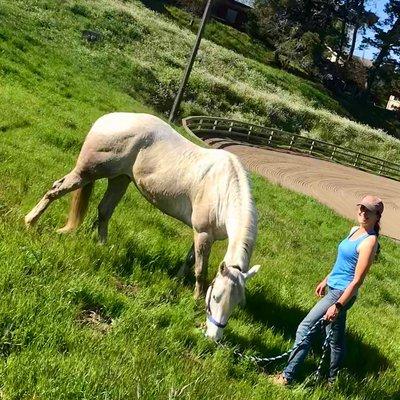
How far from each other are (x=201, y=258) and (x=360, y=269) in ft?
6.03

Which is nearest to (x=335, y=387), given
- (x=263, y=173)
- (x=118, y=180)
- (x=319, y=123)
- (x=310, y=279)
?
(x=118, y=180)

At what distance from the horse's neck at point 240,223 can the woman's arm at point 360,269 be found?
1003mm

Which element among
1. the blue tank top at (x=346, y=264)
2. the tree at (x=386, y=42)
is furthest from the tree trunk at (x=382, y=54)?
the blue tank top at (x=346, y=264)

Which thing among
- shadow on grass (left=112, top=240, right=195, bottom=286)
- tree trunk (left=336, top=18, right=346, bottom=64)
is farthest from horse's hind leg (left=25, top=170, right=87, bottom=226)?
tree trunk (left=336, top=18, right=346, bottom=64)

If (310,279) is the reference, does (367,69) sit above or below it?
above

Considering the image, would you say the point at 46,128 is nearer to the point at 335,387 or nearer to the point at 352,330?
the point at 352,330

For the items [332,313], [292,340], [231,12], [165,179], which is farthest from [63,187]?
[231,12]

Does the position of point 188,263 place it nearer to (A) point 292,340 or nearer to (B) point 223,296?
(A) point 292,340

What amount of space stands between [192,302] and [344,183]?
25.0m

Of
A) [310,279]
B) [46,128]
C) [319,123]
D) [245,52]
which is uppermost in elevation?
[245,52]

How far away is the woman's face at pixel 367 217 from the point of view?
548cm

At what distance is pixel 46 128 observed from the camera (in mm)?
12789

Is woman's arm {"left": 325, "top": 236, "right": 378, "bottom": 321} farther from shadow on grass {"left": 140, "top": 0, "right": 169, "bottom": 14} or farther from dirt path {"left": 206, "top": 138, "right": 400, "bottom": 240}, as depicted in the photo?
shadow on grass {"left": 140, "top": 0, "right": 169, "bottom": 14}

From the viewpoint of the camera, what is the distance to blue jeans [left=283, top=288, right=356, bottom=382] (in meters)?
5.56
